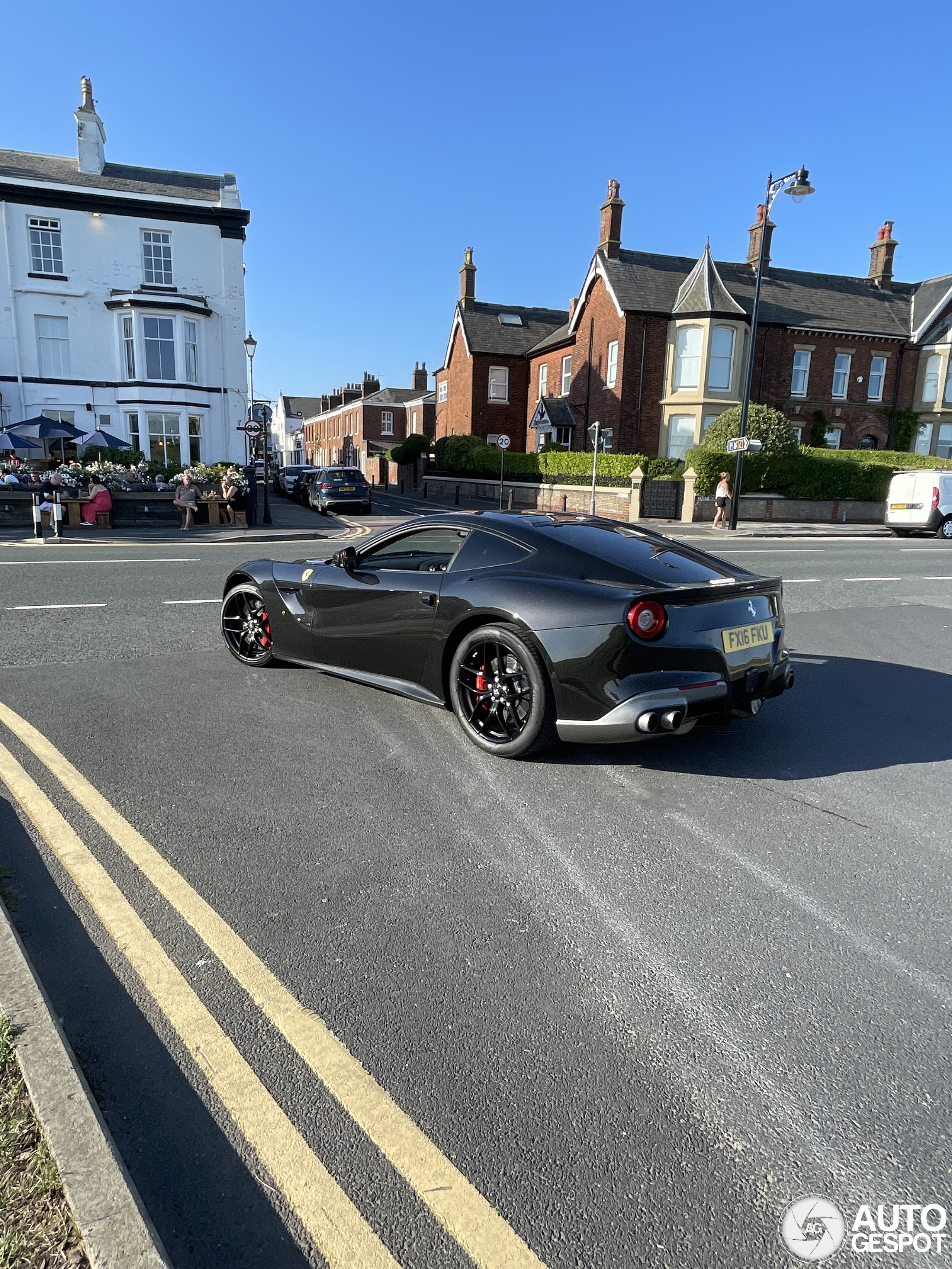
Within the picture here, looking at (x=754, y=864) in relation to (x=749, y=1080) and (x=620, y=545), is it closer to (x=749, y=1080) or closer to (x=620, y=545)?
(x=749, y=1080)

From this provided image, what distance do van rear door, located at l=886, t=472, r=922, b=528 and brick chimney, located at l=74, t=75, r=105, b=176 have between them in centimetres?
3043

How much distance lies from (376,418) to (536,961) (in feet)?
244

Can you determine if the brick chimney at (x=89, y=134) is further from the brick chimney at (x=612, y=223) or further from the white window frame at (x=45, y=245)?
the brick chimney at (x=612, y=223)

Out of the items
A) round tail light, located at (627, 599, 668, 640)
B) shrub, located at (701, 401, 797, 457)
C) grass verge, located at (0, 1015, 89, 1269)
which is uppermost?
shrub, located at (701, 401, 797, 457)

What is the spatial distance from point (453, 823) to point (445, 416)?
49349 mm

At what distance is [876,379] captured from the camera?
125ft

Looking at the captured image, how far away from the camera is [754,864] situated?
3420 millimetres

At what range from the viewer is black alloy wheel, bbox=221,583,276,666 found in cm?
634

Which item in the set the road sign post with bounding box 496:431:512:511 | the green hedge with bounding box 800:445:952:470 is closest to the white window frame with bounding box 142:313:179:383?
the road sign post with bounding box 496:431:512:511

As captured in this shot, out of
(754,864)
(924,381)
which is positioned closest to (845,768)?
(754,864)

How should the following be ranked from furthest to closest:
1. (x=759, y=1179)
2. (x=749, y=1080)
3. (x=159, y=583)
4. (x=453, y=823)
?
(x=159, y=583), (x=453, y=823), (x=749, y=1080), (x=759, y=1179)

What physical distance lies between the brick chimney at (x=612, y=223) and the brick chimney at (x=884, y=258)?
570 inches

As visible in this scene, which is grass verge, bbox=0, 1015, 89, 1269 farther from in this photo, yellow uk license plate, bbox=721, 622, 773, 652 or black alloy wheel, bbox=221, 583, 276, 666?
black alloy wheel, bbox=221, 583, 276, 666

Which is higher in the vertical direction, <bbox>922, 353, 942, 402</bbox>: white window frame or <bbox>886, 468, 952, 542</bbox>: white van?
<bbox>922, 353, 942, 402</bbox>: white window frame
